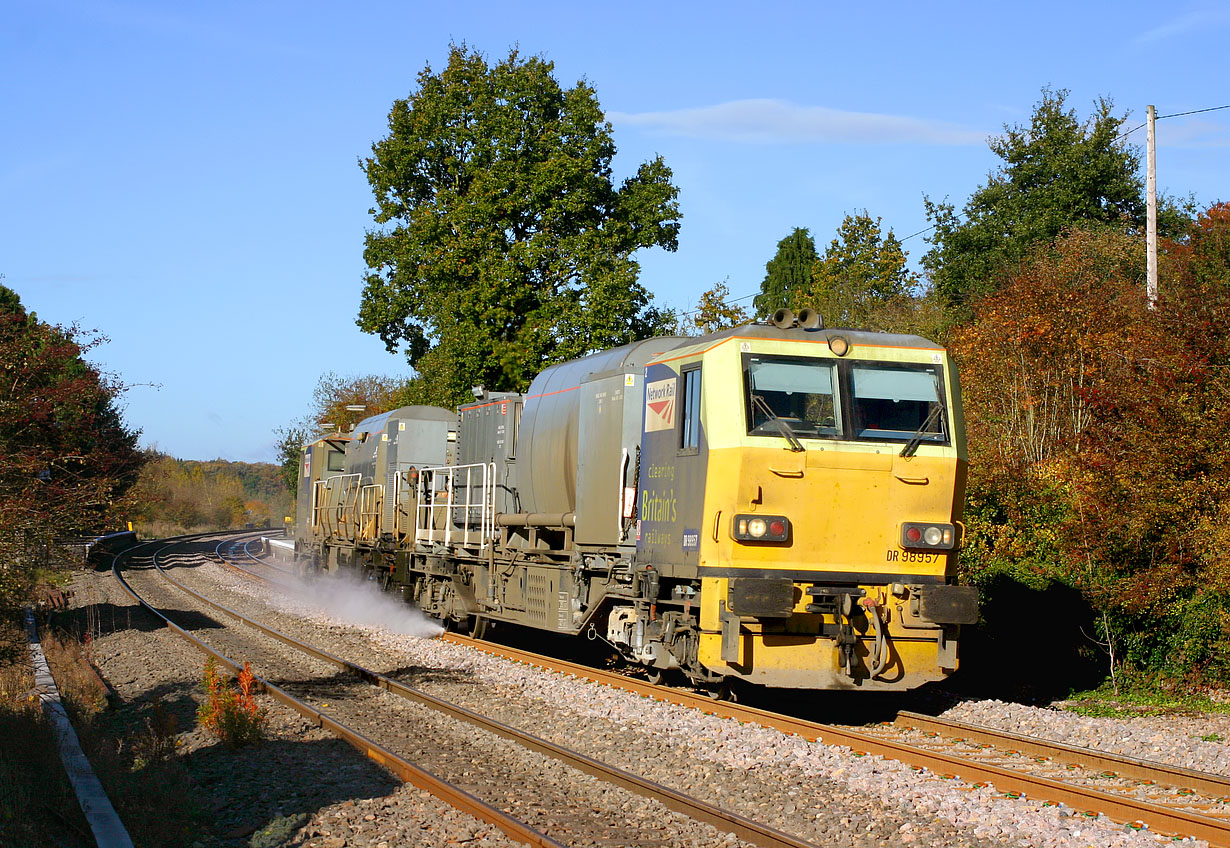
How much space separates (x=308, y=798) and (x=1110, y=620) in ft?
34.8

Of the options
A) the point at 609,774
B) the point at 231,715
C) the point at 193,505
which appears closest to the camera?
the point at 609,774

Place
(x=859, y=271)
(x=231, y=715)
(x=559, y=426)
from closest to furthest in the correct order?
(x=231, y=715)
(x=559, y=426)
(x=859, y=271)

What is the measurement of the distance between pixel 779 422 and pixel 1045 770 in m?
3.76

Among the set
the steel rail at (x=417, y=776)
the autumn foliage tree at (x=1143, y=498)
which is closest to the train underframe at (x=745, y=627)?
the steel rail at (x=417, y=776)

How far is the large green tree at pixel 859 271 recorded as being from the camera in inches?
1531

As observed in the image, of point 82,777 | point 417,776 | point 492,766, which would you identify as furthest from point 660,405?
point 82,777

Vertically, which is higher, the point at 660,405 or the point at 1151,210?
the point at 1151,210

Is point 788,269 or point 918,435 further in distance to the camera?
point 788,269

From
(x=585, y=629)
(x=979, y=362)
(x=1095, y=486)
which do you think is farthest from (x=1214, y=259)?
(x=585, y=629)

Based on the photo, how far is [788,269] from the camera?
A: 52688mm

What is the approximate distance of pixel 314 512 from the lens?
3011 centimetres

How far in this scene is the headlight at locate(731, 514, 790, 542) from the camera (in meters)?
10.1

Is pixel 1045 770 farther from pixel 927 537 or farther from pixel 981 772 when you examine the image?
pixel 927 537

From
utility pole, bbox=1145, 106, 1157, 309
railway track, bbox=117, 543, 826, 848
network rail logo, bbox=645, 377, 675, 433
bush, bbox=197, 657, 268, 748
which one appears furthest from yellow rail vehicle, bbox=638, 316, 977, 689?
utility pole, bbox=1145, 106, 1157, 309
